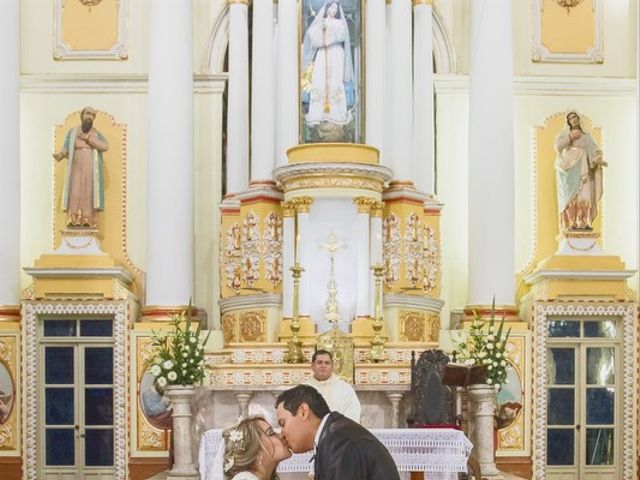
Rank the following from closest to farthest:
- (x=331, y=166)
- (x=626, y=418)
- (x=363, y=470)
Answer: (x=363, y=470), (x=331, y=166), (x=626, y=418)

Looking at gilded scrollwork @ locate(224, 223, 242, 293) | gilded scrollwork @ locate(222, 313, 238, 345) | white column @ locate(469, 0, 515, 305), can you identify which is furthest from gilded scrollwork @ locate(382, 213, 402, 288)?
gilded scrollwork @ locate(222, 313, 238, 345)

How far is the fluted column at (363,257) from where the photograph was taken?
16.3m

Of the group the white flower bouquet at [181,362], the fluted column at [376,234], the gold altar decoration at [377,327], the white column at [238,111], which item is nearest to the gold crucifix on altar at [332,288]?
the fluted column at [376,234]

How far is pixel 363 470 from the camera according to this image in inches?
235

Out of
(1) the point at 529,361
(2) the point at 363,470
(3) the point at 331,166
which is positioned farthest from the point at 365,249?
(2) the point at 363,470

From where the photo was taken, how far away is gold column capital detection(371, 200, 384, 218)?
54.4 ft

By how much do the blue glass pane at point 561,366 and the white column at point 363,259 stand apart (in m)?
2.81

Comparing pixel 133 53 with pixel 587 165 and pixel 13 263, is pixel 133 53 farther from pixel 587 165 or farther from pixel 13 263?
pixel 587 165

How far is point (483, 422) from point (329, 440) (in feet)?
28.0

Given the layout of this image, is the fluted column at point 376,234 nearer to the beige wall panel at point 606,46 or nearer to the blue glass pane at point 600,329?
the blue glass pane at point 600,329

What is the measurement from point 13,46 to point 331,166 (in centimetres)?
509

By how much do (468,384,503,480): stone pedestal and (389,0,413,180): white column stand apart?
4.18 metres

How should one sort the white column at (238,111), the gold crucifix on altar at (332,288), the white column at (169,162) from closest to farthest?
the gold crucifix on altar at (332,288) < the white column at (169,162) < the white column at (238,111)

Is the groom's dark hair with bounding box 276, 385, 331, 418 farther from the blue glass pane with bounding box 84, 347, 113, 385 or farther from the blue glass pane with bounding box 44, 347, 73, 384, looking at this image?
the blue glass pane with bounding box 44, 347, 73, 384
